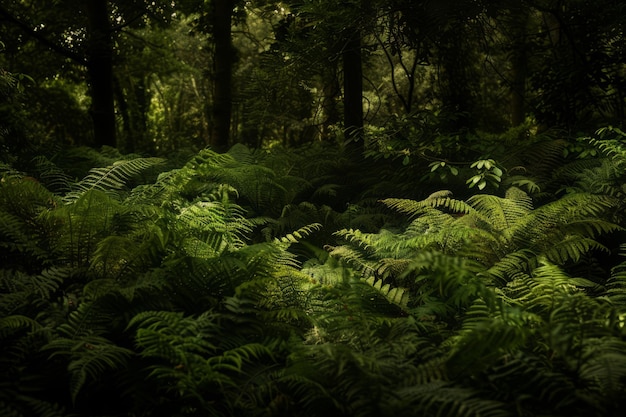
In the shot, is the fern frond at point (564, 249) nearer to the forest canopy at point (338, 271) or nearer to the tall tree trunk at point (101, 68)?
the forest canopy at point (338, 271)

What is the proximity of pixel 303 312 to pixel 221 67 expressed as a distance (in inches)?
220

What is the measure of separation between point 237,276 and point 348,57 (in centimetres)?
431

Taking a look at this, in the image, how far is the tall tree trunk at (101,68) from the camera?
7.22m

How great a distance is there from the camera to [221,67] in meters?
7.60

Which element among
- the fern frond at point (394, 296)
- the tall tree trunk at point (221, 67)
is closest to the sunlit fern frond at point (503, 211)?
the fern frond at point (394, 296)

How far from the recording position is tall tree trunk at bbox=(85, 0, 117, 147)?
23.7 ft

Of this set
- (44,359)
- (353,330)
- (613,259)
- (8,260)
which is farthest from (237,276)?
(613,259)

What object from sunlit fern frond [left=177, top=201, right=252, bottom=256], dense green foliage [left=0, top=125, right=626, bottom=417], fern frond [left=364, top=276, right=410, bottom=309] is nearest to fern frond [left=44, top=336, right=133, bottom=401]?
dense green foliage [left=0, top=125, right=626, bottom=417]

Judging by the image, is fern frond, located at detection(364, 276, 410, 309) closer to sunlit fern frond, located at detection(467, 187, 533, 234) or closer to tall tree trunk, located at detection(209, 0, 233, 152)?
sunlit fern frond, located at detection(467, 187, 533, 234)

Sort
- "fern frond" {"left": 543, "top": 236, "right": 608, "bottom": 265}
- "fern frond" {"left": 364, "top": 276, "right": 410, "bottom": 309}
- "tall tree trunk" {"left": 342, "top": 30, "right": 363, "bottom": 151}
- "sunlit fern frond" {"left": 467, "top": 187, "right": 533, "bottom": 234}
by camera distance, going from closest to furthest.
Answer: "fern frond" {"left": 364, "top": 276, "right": 410, "bottom": 309} → "fern frond" {"left": 543, "top": 236, "right": 608, "bottom": 265} → "sunlit fern frond" {"left": 467, "top": 187, "right": 533, "bottom": 234} → "tall tree trunk" {"left": 342, "top": 30, "right": 363, "bottom": 151}

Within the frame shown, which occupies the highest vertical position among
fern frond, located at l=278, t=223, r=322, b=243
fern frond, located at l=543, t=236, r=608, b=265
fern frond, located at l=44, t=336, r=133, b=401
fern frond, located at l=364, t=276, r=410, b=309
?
fern frond, located at l=278, t=223, r=322, b=243

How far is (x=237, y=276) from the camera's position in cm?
298

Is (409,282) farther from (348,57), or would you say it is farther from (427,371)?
(348,57)

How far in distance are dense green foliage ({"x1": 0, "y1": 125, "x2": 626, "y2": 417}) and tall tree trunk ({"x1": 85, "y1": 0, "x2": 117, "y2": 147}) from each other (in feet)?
11.3
